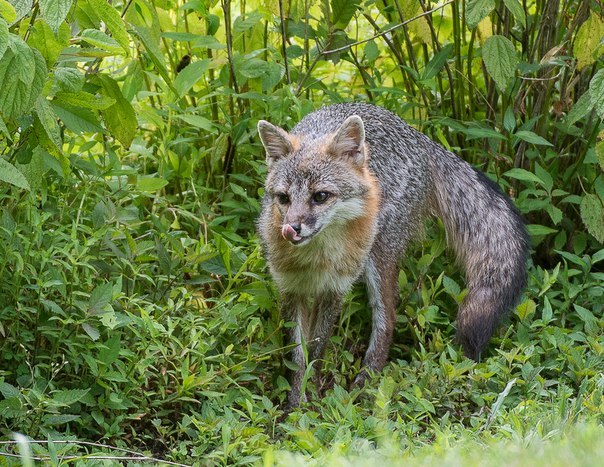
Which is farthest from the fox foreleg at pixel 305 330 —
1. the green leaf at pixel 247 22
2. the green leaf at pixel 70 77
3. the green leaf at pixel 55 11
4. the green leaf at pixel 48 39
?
the green leaf at pixel 55 11

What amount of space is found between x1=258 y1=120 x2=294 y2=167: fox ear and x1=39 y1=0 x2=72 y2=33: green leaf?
1.97m

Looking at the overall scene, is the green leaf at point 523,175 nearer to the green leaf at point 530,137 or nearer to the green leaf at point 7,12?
the green leaf at point 530,137

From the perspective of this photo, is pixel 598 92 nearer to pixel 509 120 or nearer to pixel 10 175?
pixel 509 120

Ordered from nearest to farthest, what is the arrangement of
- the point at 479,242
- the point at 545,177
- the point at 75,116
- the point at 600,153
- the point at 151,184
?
the point at 75,116 < the point at 600,153 < the point at 151,184 < the point at 479,242 < the point at 545,177

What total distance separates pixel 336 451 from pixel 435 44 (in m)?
3.74

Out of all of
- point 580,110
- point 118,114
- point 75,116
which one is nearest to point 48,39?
point 75,116

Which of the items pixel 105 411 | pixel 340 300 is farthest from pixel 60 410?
pixel 340 300

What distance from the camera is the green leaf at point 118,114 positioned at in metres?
5.02

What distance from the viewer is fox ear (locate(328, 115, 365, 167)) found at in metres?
5.64

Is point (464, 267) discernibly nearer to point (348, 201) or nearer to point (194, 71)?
point (348, 201)

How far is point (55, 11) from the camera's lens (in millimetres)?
3834

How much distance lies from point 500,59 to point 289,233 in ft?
5.36

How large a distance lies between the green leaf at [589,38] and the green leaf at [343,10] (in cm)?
142

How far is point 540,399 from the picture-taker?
539cm
